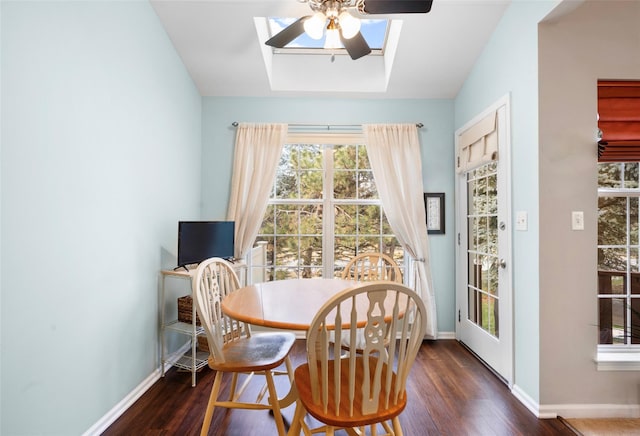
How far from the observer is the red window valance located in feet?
6.63

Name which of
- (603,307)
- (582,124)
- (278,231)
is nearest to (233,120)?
(278,231)

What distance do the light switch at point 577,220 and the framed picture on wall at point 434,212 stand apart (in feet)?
4.40

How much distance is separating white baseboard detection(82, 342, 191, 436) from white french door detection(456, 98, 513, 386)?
8.60 ft

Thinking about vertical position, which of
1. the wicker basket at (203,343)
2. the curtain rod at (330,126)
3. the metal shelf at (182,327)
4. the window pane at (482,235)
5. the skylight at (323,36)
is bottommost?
the wicker basket at (203,343)

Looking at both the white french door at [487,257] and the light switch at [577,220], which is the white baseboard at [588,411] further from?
the light switch at [577,220]

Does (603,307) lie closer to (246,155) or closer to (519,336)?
(519,336)

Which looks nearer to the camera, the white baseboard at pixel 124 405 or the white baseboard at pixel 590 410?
the white baseboard at pixel 124 405

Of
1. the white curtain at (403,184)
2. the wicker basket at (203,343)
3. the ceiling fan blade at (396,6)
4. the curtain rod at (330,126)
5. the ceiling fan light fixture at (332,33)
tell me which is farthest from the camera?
the curtain rod at (330,126)

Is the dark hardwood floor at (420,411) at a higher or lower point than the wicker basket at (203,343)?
lower

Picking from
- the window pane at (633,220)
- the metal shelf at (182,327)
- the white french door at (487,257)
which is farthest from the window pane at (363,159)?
the metal shelf at (182,327)

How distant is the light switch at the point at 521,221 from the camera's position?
2.08 meters

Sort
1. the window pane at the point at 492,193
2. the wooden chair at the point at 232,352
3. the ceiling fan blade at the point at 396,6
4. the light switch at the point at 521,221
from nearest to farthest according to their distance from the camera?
the wooden chair at the point at 232,352
the ceiling fan blade at the point at 396,6
the light switch at the point at 521,221
the window pane at the point at 492,193

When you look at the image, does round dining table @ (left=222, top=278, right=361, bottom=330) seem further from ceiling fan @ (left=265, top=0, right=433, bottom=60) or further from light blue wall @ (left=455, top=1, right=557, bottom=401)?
ceiling fan @ (left=265, top=0, right=433, bottom=60)

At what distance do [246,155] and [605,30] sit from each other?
116 inches
